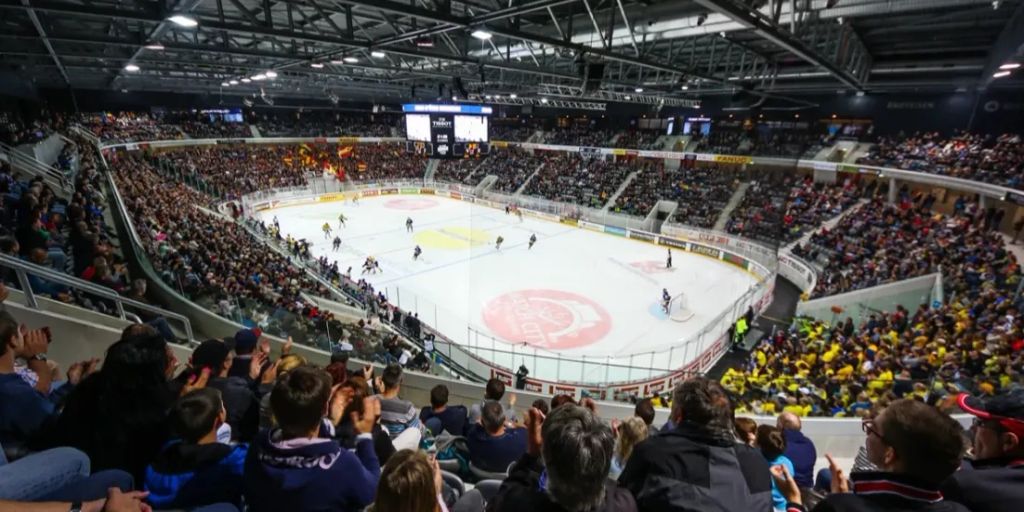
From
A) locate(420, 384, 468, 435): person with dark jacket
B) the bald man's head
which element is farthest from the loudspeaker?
locate(420, 384, 468, 435): person with dark jacket

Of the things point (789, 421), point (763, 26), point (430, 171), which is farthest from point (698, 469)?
point (430, 171)

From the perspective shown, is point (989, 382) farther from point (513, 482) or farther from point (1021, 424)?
point (513, 482)

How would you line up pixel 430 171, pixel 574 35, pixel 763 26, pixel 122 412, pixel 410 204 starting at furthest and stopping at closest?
pixel 430 171
pixel 410 204
pixel 574 35
pixel 763 26
pixel 122 412

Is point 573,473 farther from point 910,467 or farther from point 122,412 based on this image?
point 122,412

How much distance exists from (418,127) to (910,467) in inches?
788

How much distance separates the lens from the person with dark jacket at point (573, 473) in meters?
1.70

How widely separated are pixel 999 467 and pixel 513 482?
2338 millimetres

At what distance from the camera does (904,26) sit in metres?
12.2

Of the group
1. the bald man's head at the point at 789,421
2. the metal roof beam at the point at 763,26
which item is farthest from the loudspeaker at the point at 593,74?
the bald man's head at the point at 789,421

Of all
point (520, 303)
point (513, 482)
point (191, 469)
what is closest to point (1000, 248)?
point (520, 303)

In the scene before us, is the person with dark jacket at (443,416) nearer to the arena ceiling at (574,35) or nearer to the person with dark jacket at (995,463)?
the person with dark jacket at (995,463)

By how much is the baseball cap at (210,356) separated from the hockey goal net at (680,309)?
1495 cm

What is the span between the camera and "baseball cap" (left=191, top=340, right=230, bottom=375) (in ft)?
11.7

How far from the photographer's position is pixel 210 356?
360 centimetres
